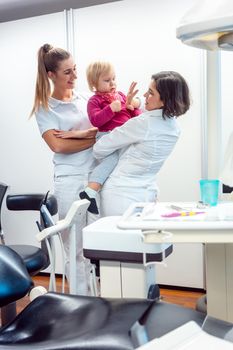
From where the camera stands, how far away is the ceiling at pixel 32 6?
10.1 ft

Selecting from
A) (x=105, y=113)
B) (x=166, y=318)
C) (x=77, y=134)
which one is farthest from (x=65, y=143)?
(x=166, y=318)

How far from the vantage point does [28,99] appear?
10.3 ft

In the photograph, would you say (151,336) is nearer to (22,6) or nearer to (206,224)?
(206,224)

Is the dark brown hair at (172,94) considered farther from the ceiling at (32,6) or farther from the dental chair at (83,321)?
the ceiling at (32,6)

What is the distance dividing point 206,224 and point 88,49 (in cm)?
211

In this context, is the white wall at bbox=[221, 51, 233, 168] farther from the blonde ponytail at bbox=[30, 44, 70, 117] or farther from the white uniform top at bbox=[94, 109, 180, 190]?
the blonde ponytail at bbox=[30, 44, 70, 117]

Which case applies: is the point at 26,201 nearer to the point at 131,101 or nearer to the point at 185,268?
the point at 131,101

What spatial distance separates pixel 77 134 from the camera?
2.09 metres

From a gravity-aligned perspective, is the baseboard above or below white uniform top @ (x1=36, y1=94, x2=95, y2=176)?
below

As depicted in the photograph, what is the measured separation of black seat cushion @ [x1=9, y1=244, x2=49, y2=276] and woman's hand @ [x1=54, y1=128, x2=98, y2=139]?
1.81 ft

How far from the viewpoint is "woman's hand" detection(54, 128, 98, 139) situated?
208cm

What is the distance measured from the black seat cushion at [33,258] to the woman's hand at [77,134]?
1.81 feet

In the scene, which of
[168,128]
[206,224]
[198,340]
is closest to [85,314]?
[206,224]

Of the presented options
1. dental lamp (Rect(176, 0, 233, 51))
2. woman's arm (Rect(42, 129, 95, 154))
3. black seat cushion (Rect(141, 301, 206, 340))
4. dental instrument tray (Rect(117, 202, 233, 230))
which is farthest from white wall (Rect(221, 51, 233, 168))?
black seat cushion (Rect(141, 301, 206, 340))
